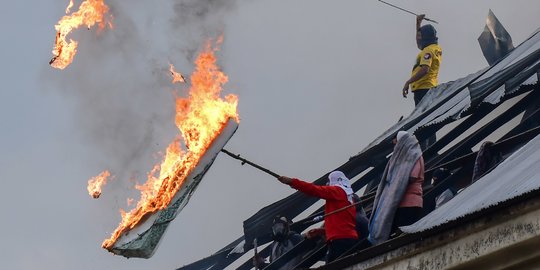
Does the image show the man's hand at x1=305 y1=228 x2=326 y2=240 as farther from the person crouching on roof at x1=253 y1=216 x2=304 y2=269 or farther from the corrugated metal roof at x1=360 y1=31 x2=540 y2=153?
the corrugated metal roof at x1=360 y1=31 x2=540 y2=153

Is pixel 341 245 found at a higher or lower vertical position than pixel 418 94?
lower

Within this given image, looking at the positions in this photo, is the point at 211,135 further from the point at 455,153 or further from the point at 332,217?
the point at 455,153

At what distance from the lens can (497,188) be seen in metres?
8.14

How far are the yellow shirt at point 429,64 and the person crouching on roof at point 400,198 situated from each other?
15.6 ft

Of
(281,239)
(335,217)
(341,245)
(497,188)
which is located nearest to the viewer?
(497,188)

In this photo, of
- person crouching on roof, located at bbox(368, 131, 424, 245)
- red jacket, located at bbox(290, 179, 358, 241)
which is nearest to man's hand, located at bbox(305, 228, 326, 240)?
red jacket, located at bbox(290, 179, 358, 241)

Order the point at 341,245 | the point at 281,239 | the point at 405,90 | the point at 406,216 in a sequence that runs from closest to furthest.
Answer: the point at 406,216 < the point at 341,245 < the point at 281,239 < the point at 405,90

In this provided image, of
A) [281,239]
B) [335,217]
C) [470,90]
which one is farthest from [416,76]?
[335,217]

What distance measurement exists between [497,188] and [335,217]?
2.51 metres

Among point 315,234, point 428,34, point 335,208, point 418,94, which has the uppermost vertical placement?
point 428,34

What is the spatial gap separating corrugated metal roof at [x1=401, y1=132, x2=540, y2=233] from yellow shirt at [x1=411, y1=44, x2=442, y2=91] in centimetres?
577

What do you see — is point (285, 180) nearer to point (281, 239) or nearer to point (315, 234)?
point (315, 234)

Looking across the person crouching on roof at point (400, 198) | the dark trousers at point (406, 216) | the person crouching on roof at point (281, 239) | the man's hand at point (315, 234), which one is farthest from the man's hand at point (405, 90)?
the dark trousers at point (406, 216)

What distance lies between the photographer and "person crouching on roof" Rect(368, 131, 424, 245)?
31.8ft
